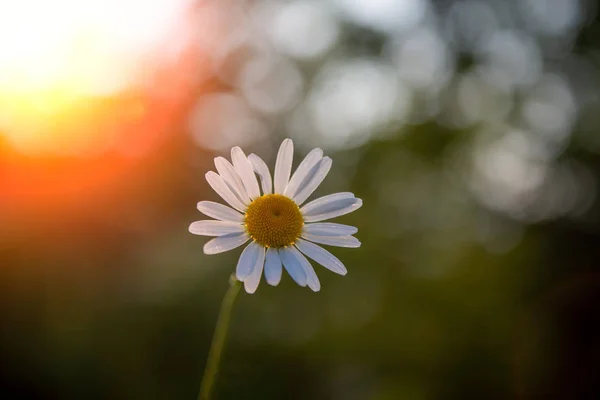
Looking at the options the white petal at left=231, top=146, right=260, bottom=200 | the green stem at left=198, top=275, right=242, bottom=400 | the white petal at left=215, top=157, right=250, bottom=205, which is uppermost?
the white petal at left=231, top=146, right=260, bottom=200

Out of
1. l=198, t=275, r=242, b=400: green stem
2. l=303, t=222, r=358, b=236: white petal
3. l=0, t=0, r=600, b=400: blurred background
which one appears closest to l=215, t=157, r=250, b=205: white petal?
l=303, t=222, r=358, b=236: white petal

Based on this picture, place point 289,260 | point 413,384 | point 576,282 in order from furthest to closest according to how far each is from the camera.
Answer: point 576,282 → point 413,384 → point 289,260

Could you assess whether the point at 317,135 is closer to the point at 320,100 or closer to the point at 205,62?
the point at 320,100

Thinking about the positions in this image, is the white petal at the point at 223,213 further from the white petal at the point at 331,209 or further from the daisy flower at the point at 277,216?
the white petal at the point at 331,209

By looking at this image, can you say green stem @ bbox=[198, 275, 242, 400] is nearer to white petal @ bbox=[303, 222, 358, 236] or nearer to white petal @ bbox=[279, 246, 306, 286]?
white petal @ bbox=[279, 246, 306, 286]

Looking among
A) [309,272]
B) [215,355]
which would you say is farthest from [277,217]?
[215,355]

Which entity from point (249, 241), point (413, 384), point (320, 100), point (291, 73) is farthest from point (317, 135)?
point (249, 241)
